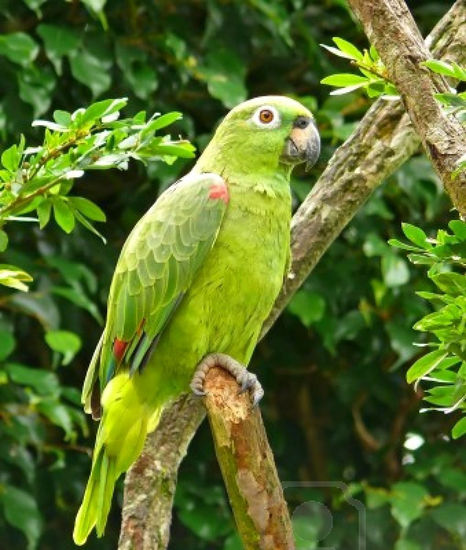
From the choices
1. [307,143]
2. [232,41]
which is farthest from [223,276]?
[232,41]

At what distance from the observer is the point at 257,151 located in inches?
89.4

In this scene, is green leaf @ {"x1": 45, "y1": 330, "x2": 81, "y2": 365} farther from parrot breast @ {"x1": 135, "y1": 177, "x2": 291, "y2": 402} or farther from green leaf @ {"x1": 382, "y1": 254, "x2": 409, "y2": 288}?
green leaf @ {"x1": 382, "y1": 254, "x2": 409, "y2": 288}

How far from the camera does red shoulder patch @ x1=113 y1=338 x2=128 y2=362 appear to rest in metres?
2.17

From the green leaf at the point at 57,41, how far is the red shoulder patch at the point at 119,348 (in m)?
1.02

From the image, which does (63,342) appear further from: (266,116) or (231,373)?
(266,116)

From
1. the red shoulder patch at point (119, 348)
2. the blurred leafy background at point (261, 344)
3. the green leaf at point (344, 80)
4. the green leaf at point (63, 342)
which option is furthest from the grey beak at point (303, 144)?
the green leaf at point (63, 342)

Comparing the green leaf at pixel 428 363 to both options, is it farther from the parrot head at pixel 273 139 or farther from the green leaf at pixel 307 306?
the green leaf at pixel 307 306

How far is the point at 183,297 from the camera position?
2.18 meters

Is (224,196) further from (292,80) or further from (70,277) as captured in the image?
(292,80)

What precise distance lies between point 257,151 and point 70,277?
34.2 inches

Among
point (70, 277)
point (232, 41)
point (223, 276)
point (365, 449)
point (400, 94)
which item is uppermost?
point (400, 94)

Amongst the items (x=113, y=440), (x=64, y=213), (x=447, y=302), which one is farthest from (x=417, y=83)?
(x=113, y=440)

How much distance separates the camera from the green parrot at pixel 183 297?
2156mm

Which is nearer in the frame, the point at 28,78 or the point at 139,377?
the point at 139,377
